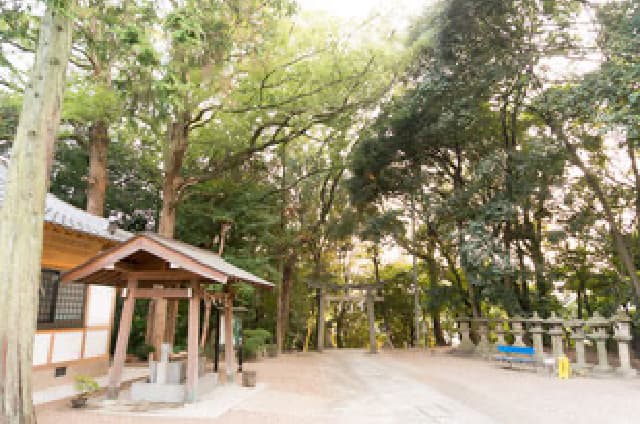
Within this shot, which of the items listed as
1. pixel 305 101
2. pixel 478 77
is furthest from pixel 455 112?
pixel 305 101

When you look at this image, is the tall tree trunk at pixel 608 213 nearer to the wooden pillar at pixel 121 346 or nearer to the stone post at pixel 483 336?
the stone post at pixel 483 336

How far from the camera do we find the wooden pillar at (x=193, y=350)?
6785 millimetres

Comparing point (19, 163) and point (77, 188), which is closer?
point (19, 163)

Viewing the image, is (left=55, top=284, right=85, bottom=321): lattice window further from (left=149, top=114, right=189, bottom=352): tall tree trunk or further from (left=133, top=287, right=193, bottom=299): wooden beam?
(left=133, top=287, right=193, bottom=299): wooden beam

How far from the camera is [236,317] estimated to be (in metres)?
11.1

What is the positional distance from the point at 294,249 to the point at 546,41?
11818 mm

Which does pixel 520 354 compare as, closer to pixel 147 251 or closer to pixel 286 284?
pixel 286 284

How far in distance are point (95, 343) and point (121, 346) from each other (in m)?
3.33

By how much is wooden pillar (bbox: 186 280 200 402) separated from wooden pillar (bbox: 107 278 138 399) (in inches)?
43.6

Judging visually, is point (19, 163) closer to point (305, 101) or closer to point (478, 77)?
point (305, 101)

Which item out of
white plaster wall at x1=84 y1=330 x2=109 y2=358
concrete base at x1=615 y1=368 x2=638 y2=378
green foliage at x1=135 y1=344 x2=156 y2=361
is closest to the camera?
white plaster wall at x1=84 y1=330 x2=109 y2=358

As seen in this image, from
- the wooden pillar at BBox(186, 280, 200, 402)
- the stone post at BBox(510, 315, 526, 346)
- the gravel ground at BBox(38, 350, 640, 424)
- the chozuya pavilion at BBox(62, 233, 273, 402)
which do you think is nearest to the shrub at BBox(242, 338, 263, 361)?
the gravel ground at BBox(38, 350, 640, 424)

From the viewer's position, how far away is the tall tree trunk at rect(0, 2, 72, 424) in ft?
14.0

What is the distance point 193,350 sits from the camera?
6918 mm
